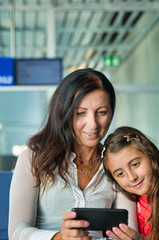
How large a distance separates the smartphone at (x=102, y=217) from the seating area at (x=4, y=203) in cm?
71

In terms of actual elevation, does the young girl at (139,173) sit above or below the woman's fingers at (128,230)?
above

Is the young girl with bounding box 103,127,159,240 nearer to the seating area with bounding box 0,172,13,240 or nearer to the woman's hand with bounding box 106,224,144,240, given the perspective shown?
the woman's hand with bounding box 106,224,144,240

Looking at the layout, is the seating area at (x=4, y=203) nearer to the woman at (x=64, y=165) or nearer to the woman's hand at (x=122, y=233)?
the woman at (x=64, y=165)

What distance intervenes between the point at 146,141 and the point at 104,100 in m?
0.36

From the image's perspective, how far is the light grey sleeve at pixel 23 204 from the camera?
1.79m

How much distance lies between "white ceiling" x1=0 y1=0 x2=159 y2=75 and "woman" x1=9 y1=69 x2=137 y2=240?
4.79m

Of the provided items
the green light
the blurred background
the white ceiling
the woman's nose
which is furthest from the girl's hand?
the green light

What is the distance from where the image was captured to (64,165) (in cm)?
203

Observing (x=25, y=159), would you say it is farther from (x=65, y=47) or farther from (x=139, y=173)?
(x=65, y=47)

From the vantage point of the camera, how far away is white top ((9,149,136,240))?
1.83 metres

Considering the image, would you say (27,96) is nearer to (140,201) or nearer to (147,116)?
(147,116)

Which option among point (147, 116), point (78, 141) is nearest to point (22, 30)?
point (147, 116)

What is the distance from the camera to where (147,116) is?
9.58 meters

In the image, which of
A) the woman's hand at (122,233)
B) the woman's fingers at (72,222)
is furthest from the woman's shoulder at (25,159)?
the woman's hand at (122,233)
